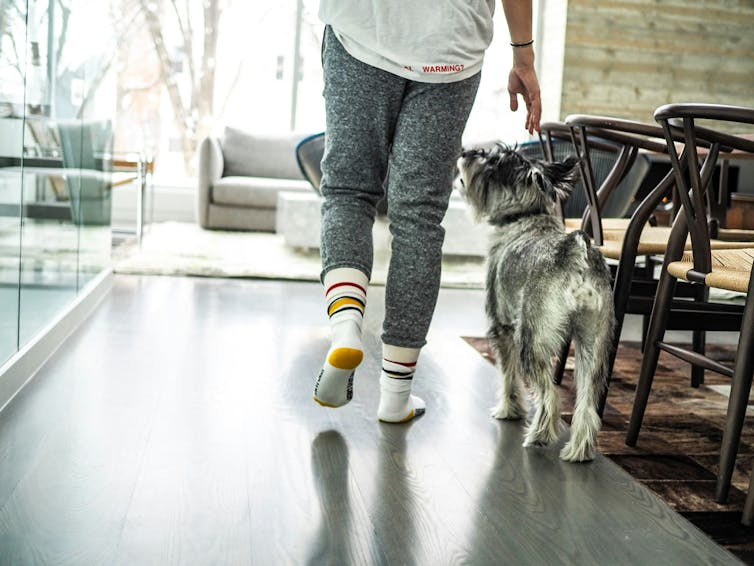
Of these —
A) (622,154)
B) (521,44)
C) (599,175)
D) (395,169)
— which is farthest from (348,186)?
(599,175)

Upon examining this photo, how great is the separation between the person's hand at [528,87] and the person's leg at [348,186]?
1.13 ft

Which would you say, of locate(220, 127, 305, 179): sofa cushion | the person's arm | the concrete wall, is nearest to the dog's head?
the person's arm

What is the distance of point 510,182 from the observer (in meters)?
2.03

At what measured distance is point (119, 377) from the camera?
7.77 feet

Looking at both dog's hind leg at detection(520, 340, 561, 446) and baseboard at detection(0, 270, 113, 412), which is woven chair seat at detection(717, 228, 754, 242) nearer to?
dog's hind leg at detection(520, 340, 561, 446)

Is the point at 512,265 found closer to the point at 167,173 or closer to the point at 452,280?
the point at 452,280

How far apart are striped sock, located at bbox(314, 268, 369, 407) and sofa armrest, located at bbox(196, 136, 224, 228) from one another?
513 cm

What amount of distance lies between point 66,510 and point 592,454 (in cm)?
105

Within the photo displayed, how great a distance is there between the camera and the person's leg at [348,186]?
182cm

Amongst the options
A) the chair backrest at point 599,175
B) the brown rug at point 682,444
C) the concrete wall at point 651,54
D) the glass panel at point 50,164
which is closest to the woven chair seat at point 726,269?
the brown rug at point 682,444

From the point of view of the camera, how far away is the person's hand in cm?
203

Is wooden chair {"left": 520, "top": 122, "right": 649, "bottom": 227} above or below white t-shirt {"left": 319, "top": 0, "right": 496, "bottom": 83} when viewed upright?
below

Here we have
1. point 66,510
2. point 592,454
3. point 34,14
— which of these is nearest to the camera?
point 66,510

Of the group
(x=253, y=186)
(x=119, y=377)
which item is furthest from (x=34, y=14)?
(x=253, y=186)
